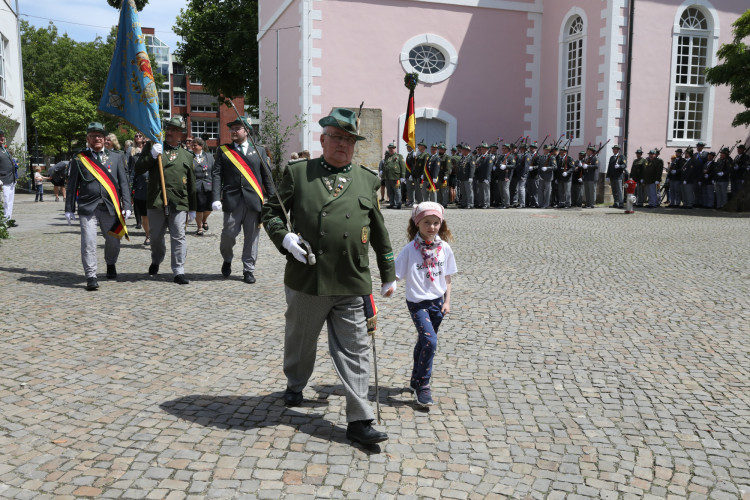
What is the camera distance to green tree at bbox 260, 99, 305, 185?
24.2 m

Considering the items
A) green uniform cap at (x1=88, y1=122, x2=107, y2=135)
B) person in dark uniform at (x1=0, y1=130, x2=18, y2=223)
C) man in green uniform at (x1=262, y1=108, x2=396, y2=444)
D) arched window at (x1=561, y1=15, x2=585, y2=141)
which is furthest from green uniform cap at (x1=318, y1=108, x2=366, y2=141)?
arched window at (x1=561, y1=15, x2=585, y2=141)

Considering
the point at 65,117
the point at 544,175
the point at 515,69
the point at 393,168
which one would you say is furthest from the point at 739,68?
the point at 65,117

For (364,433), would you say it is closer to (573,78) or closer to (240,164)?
(240,164)

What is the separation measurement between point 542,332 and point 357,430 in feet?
9.74

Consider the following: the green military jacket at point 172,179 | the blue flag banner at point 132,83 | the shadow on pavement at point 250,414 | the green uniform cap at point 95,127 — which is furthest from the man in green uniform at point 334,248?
the blue flag banner at point 132,83

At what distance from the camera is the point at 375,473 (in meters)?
3.66

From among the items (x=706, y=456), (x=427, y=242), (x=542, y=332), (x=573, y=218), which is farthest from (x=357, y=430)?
(x=573, y=218)

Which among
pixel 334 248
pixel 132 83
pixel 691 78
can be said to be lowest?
pixel 334 248

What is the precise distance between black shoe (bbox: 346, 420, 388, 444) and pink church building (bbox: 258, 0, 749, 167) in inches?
762

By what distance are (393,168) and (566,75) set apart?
798 cm

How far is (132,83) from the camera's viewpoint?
8.95 metres

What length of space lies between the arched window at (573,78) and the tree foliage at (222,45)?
17.0 m

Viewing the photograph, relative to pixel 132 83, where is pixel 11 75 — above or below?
above

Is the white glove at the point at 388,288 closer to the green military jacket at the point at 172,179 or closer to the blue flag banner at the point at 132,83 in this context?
the green military jacket at the point at 172,179
